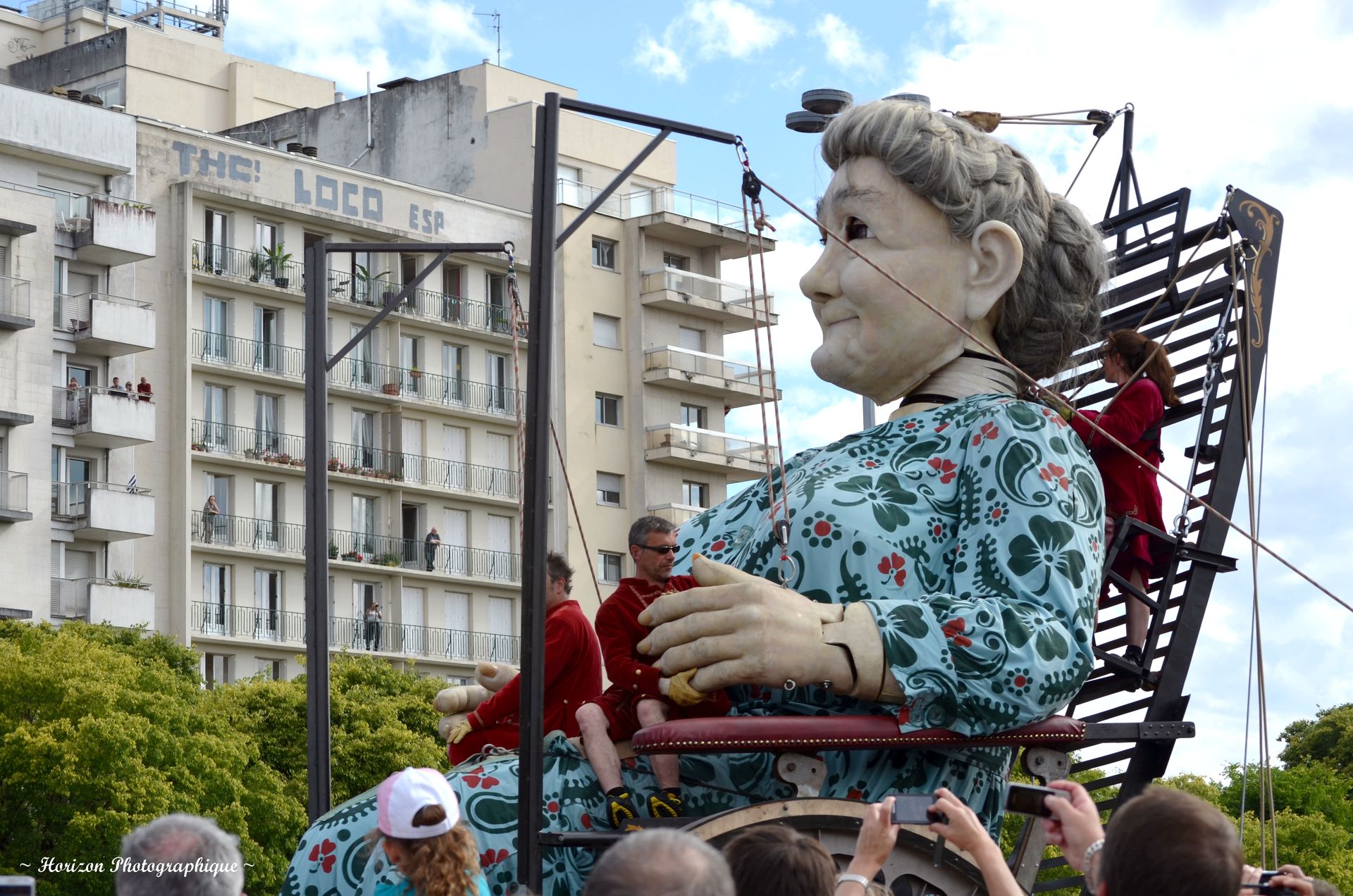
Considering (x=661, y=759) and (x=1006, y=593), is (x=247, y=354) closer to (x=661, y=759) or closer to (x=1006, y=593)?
(x=661, y=759)

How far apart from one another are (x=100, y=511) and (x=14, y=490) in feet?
5.90

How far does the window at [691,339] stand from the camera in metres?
57.2

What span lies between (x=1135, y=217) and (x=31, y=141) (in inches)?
1524

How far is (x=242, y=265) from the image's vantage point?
4975 centimetres

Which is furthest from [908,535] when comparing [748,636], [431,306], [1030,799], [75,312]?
[431,306]

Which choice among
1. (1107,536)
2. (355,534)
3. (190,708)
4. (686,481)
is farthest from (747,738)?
(686,481)

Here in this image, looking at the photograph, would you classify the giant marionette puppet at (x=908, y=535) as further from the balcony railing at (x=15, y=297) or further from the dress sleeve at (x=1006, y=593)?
the balcony railing at (x=15, y=297)

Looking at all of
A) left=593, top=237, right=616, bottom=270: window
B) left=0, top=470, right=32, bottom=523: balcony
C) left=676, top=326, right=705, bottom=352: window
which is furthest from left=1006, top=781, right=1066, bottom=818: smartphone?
left=676, top=326, right=705, bottom=352: window

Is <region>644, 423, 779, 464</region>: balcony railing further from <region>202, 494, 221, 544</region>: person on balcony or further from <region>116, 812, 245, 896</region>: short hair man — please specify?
<region>116, 812, 245, 896</region>: short hair man

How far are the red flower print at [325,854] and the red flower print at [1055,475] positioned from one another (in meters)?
2.40

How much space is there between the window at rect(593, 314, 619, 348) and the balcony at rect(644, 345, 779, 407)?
897 mm

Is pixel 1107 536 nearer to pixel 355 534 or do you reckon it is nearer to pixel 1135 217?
pixel 1135 217

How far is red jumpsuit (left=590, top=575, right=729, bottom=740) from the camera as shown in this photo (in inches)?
266

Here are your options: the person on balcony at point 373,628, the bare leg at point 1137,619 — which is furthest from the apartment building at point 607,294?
the bare leg at point 1137,619
